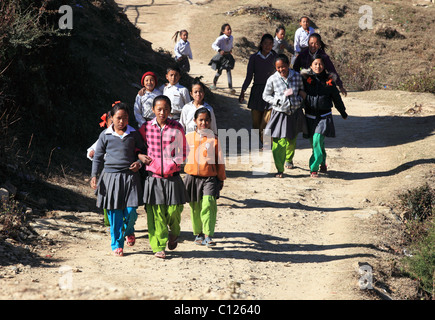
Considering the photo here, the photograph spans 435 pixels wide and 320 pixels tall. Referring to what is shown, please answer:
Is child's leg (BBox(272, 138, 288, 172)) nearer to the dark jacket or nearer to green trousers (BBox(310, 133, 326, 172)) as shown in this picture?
green trousers (BBox(310, 133, 326, 172))

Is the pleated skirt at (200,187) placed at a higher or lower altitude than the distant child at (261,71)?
lower

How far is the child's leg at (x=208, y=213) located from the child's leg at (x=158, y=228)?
485mm

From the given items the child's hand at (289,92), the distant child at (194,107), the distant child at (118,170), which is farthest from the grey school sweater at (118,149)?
the child's hand at (289,92)

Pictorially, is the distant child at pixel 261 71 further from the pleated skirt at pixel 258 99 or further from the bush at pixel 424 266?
the bush at pixel 424 266

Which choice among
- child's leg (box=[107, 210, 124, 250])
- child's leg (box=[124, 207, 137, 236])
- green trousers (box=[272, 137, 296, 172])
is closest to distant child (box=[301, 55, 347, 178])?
green trousers (box=[272, 137, 296, 172])

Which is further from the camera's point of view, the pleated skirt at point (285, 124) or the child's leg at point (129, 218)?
the pleated skirt at point (285, 124)

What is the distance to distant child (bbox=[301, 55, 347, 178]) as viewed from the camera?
10062 millimetres

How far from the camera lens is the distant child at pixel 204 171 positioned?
6949mm

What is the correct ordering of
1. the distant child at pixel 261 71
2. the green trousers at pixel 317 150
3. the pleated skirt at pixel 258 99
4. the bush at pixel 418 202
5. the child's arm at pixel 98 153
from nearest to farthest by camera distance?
the child's arm at pixel 98 153 < the bush at pixel 418 202 < the green trousers at pixel 317 150 < the distant child at pixel 261 71 < the pleated skirt at pixel 258 99

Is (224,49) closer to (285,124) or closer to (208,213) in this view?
(285,124)

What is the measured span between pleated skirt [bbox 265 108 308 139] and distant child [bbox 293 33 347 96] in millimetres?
872
